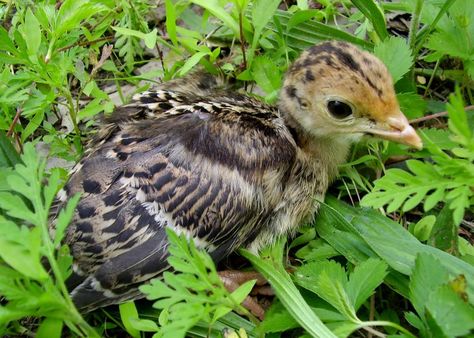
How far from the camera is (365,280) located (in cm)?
152

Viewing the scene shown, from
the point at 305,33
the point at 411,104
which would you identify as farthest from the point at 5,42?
the point at 411,104

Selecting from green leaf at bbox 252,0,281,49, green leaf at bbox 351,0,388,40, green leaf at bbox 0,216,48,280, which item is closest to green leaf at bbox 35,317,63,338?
green leaf at bbox 0,216,48,280

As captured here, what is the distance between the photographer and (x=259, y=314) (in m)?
1.81

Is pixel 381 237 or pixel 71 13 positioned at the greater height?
pixel 71 13

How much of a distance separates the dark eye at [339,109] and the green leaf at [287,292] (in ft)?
1.55

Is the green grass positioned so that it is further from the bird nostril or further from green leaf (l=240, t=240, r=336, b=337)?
the bird nostril

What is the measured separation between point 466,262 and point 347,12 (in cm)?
132

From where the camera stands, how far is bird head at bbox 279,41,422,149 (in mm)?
1731

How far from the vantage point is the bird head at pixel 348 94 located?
1731mm

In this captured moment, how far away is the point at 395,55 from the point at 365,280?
2.80ft

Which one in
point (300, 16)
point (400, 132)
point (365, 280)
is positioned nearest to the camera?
point (365, 280)

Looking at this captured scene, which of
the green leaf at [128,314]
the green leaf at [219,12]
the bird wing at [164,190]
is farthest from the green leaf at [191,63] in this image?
the green leaf at [128,314]

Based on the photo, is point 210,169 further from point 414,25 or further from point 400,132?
point 414,25

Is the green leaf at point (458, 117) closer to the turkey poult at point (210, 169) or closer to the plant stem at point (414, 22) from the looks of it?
the turkey poult at point (210, 169)
